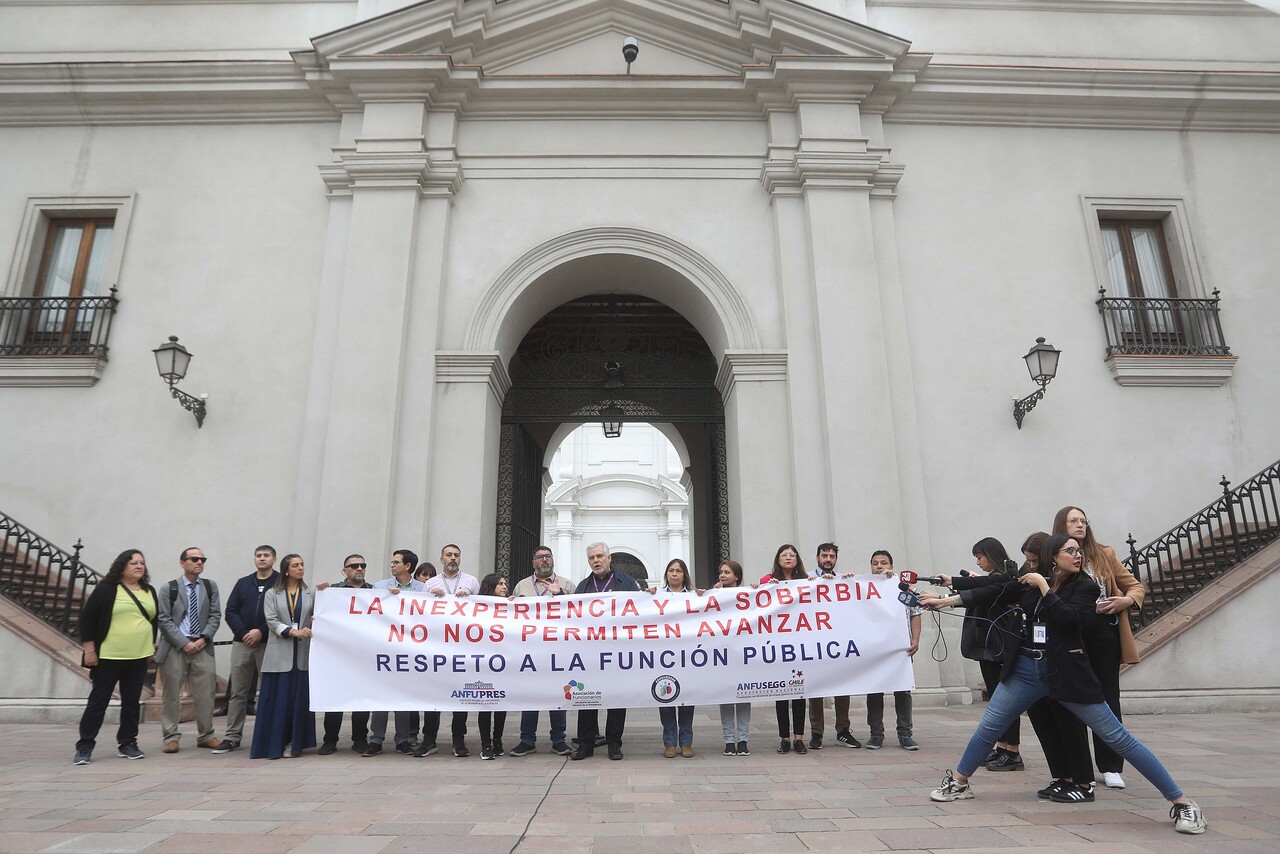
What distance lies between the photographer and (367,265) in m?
11.0

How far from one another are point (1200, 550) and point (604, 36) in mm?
10852

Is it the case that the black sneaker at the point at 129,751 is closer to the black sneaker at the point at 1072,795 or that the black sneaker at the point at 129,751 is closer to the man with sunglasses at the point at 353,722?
the man with sunglasses at the point at 353,722

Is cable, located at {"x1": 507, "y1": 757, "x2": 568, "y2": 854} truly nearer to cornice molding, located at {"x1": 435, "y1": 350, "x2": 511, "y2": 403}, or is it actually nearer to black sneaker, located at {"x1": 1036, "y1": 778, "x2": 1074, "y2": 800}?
black sneaker, located at {"x1": 1036, "y1": 778, "x2": 1074, "y2": 800}

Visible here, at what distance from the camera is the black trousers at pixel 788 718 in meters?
6.75

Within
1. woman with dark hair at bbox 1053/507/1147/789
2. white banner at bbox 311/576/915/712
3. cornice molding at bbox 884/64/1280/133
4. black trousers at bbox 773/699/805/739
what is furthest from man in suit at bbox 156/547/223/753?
cornice molding at bbox 884/64/1280/133

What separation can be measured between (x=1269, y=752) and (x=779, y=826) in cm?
490

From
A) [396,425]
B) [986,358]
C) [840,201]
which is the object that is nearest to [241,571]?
[396,425]

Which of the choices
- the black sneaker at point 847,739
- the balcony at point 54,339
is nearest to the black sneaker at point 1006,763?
the black sneaker at point 847,739

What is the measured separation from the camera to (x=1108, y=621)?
198 inches

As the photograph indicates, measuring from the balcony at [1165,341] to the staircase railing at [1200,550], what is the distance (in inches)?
63.6

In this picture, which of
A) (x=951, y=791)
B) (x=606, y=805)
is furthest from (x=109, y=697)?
(x=951, y=791)

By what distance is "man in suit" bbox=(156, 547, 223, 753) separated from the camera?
Answer: 23.2 feet

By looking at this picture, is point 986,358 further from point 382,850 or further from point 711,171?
point 382,850

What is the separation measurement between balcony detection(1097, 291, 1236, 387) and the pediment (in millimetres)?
5014
